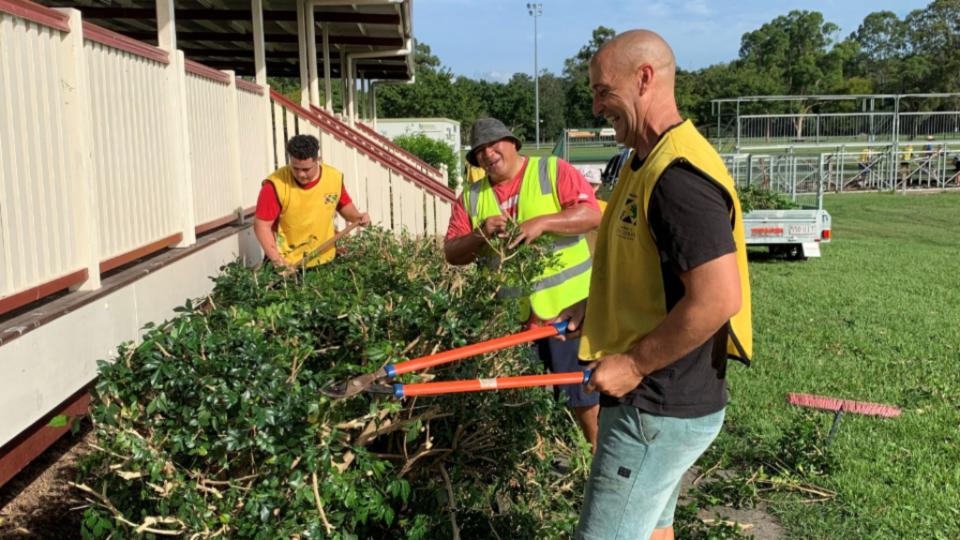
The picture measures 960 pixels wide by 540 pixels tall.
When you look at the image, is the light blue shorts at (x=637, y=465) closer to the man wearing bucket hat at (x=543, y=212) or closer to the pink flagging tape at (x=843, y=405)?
the man wearing bucket hat at (x=543, y=212)

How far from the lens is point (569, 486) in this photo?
4254 mm

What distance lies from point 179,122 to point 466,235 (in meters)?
2.26

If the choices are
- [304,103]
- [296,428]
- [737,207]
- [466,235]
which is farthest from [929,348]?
[304,103]

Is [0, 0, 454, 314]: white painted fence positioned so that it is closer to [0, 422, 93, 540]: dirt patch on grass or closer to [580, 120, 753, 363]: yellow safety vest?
[0, 422, 93, 540]: dirt patch on grass

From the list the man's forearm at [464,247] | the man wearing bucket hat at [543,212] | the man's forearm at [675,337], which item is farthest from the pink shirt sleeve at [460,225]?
the man's forearm at [675,337]

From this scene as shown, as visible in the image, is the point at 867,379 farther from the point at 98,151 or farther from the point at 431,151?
the point at 431,151

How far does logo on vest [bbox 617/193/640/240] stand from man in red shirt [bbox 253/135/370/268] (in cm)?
359

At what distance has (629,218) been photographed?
239 centimetres

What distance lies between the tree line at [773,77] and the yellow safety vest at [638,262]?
5528 cm

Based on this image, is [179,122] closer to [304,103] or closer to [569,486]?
[569,486]

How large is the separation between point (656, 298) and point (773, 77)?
304 ft

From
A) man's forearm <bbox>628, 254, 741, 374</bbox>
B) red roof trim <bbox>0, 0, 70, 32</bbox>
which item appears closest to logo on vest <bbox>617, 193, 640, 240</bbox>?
man's forearm <bbox>628, 254, 741, 374</bbox>

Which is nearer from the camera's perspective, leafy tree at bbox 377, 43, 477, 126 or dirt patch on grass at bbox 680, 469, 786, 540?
dirt patch on grass at bbox 680, 469, 786, 540

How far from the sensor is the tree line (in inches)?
2591
